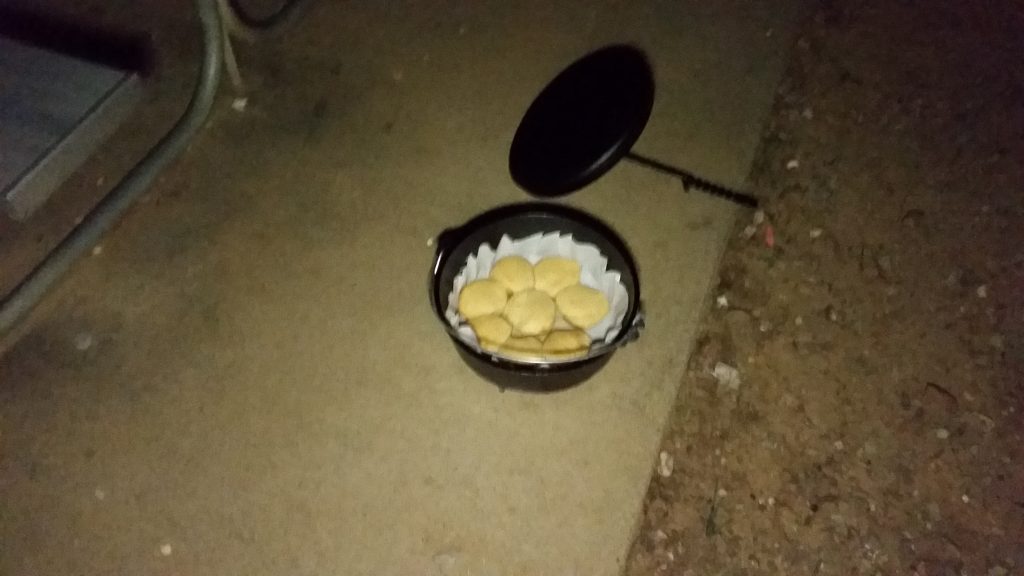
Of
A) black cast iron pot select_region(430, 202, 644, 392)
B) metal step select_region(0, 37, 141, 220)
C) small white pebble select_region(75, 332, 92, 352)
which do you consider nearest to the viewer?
metal step select_region(0, 37, 141, 220)

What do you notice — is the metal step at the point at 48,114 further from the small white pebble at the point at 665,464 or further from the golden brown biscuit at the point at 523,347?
the small white pebble at the point at 665,464

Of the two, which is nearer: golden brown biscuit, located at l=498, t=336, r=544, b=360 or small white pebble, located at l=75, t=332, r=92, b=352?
golden brown biscuit, located at l=498, t=336, r=544, b=360

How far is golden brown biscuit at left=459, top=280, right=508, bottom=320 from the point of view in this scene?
1059 mm

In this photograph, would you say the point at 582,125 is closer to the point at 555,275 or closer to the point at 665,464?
the point at 555,275

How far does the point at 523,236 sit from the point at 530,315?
13cm

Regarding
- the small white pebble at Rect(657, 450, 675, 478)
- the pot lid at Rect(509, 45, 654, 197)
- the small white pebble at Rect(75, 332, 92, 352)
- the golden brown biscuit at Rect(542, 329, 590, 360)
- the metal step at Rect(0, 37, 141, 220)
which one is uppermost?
the metal step at Rect(0, 37, 141, 220)

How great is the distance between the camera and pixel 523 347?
104 cm

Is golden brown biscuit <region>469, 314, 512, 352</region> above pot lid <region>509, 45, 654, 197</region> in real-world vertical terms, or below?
below

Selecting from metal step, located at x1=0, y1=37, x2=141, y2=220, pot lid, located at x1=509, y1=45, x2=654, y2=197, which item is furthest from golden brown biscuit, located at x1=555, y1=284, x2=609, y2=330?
metal step, located at x1=0, y1=37, x2=141, y2=220

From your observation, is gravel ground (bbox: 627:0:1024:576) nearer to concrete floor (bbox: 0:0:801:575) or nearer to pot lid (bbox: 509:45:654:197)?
concrete floor (bbox: 0:0:801:575)

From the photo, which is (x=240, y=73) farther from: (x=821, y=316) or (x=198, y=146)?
(x=821, y=316)

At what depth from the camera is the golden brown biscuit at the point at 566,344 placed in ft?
3.34

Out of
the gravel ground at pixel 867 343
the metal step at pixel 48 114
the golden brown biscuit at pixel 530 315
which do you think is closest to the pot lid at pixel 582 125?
the golden brown biscuit at pixel 530 315

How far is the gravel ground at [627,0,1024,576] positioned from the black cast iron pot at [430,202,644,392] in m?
0.15
